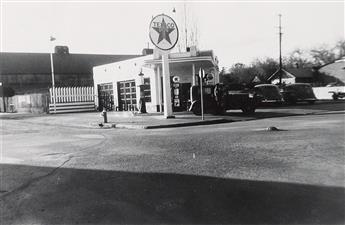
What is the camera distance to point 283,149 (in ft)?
28.1

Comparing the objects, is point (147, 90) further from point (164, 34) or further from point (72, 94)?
point (72, 94)

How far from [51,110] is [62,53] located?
34.4m

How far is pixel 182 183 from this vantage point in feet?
19.9

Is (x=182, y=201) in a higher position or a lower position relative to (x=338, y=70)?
lower

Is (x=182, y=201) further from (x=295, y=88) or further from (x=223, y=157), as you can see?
(x=295, y=88)

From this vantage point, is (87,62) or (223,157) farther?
(87,62)

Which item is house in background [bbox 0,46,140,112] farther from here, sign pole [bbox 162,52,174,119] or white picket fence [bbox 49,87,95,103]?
sign pole [bbox 162,52,174,119]

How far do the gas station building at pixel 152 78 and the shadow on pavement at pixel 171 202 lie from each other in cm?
1530

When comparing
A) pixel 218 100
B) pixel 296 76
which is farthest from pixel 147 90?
pixel 296 76

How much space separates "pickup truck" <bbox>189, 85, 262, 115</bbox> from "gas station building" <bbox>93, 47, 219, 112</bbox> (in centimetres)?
82

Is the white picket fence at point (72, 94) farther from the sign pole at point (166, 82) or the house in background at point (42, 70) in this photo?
the house in background at point (42, 70)

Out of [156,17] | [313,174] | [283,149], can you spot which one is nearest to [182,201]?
[313,174]

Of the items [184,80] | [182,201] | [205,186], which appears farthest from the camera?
[184,80]

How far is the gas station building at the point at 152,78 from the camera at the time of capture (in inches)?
938
